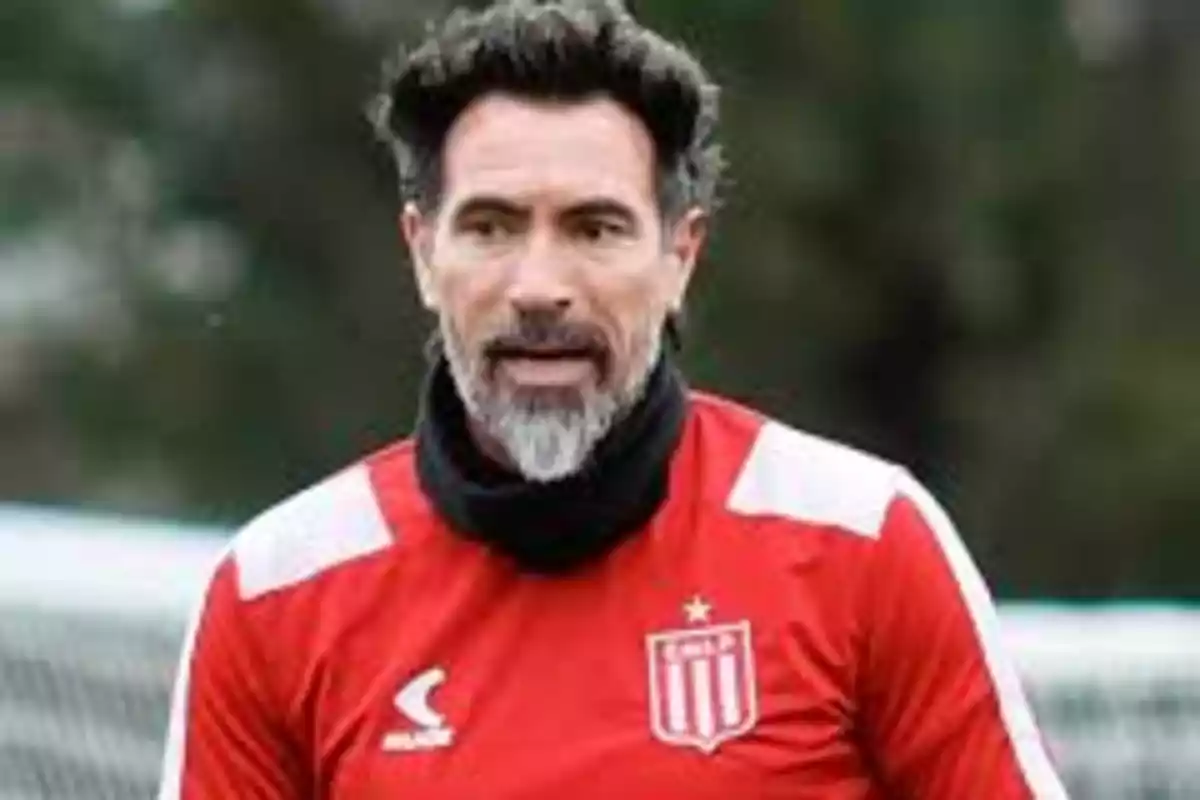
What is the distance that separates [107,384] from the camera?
1892cm

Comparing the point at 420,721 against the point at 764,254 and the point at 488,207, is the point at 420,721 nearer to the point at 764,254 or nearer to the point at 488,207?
the point at 488,207

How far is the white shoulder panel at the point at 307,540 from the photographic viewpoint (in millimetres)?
4844

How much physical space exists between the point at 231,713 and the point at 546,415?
41 cm

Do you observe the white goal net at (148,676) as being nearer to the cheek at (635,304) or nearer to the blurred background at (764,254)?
the cheek at (635,304)

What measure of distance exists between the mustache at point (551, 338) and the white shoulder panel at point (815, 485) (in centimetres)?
21

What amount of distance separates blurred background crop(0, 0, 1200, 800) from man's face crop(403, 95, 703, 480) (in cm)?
1248

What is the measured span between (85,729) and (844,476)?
138 inches

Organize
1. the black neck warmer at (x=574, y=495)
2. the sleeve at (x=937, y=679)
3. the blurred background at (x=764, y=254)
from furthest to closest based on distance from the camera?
the blurred background at (x=764, y=254) → the black neck warmer at (x=574, y=495) → the sleeve at (x=937, y=679)

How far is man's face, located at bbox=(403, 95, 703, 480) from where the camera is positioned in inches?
185

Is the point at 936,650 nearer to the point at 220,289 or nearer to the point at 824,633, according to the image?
the point at 824,633

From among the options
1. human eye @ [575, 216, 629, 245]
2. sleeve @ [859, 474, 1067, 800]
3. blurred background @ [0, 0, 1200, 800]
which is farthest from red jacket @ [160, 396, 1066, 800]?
blurred background @ [0, 0, 1200, 800]

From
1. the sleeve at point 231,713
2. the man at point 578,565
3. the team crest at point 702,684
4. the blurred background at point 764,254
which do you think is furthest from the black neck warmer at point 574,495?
the blurred background at point 764,254

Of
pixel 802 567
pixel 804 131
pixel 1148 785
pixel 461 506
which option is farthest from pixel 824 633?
pixel 804 131

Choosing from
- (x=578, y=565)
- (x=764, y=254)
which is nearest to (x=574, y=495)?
Answer: (x=578, y=565)
